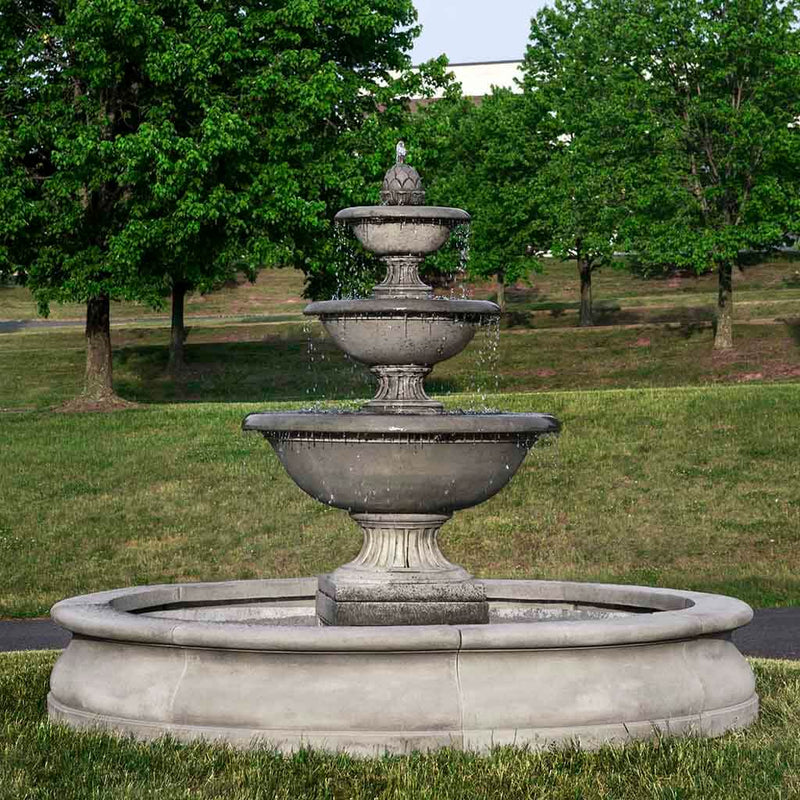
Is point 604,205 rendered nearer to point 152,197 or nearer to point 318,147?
point 318,147

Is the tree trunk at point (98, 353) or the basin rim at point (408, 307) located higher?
the basin rim at point (408, 307)

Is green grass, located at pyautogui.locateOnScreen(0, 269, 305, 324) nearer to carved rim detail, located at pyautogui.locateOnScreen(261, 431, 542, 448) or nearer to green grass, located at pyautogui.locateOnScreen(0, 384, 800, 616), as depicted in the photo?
green grass, located at pyautogui.locateOnScreen(0, 384, 800, 616)

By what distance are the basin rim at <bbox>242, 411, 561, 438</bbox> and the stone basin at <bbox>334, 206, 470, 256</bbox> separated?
1763 millimetres

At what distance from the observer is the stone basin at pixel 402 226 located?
1066cm

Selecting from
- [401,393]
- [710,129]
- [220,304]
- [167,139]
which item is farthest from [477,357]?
[401,393]

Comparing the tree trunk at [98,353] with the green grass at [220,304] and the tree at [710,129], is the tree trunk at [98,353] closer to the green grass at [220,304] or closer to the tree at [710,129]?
the tree at [710,129]

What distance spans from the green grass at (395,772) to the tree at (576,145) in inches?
1573

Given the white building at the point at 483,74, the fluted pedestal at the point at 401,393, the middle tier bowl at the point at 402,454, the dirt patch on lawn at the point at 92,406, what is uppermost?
the white building at the point at 483,74

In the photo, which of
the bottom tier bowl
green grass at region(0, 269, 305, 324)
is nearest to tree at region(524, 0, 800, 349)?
green grass at region(0, 269, 305, 324)

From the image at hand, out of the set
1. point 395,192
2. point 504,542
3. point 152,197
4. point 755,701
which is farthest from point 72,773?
point 152,197

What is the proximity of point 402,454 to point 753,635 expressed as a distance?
266 inches

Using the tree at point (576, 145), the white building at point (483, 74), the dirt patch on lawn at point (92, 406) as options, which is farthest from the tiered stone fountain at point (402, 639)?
the white building at point (483, 74)

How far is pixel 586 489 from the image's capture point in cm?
2288

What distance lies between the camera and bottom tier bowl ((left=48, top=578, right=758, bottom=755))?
27.0 feet
